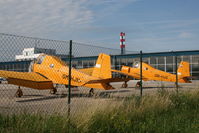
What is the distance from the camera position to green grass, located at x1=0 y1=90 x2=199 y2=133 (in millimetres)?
4887

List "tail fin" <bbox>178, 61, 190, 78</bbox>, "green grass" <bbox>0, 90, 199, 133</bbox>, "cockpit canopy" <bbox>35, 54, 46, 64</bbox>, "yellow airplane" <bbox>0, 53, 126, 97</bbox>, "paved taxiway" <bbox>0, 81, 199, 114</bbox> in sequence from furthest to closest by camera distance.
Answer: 1. "tail fin" <bbox>178, 61, 190, 78</bbox>
2. "cockpit canopy" <bbox>35, 54, 46, 64</bbox>
3. "yellow airplane" <bbox>0, 53, 126, 97</bbox>
4. "paved taxiway" <bbox>0, 81, 199, 114</bbox>
5. "green grass" <bbox>0, 90, 199, 133</bbox>

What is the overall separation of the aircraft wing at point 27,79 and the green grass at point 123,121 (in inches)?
223

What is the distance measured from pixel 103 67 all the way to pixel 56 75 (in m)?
2.92

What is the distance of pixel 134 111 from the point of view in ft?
22.1

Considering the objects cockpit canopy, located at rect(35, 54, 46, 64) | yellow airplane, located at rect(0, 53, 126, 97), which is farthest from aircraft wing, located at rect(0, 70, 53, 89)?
cockpit canopy, located at rect(35, 54, 46, 64)

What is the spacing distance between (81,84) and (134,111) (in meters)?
6.19

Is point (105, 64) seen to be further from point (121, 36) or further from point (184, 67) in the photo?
point (121, 36)

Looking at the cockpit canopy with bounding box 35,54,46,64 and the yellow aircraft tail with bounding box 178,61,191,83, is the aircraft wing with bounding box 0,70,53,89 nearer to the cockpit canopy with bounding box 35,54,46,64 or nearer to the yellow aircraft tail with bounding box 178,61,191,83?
the cockpit canopy with bounding box 35,54,46,64

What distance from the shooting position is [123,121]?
5.71 metres

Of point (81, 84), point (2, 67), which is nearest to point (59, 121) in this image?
point (2, 67)

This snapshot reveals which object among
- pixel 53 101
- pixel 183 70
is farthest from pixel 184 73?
pixel 53 101

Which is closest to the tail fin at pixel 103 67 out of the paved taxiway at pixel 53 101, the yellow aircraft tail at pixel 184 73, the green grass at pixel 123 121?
the paved taxiway at pixel 53 101

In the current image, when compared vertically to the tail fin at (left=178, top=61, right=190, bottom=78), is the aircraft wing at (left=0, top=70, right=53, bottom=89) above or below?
below

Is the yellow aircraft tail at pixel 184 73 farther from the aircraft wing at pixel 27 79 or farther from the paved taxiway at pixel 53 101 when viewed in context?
the aircraft wing at pixel 27 79
